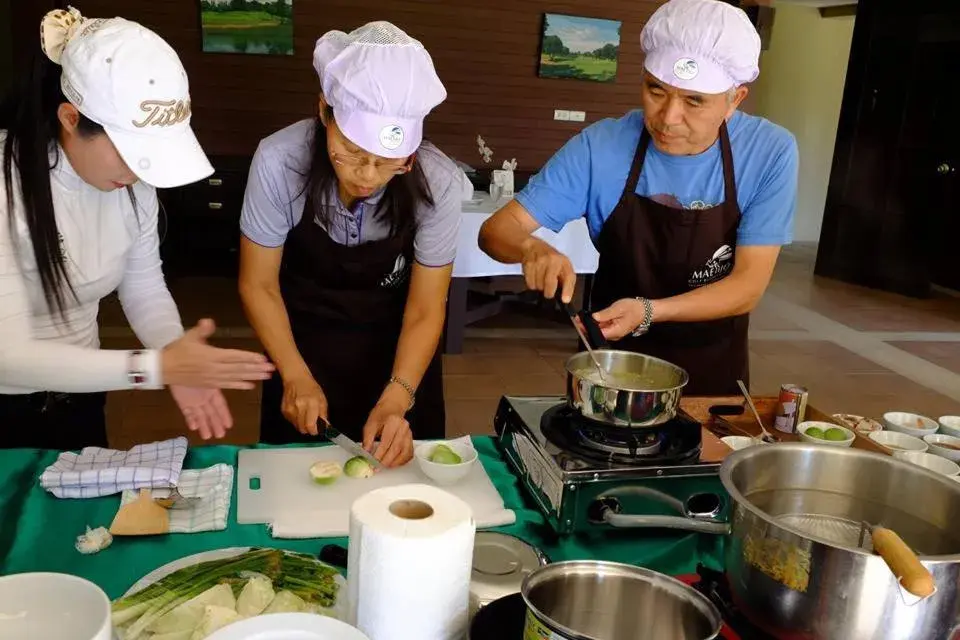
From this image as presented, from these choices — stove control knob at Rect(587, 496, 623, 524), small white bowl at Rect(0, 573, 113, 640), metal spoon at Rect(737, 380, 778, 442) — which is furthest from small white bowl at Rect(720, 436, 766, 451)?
small white bowl at Rect(0, 573, 113, 640)

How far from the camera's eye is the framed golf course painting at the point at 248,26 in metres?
6.29

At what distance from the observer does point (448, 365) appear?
4.83 metres

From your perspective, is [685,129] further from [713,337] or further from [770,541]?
[770,541]

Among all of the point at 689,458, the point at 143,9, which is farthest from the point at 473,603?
the point at 143,9

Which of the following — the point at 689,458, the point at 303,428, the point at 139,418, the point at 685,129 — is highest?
the point at 685,129

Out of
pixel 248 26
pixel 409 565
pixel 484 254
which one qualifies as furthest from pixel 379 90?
pixel 248 26

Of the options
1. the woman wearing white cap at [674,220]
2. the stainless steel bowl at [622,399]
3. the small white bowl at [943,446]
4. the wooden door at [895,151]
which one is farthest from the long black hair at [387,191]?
the wooden door at [895,151]

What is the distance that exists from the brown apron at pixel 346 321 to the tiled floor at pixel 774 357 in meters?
1.63

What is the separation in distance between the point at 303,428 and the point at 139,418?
2384 millimetres

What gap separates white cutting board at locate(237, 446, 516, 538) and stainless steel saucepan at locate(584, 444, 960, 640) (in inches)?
10.7

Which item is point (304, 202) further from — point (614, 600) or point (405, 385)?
point (614, 600)

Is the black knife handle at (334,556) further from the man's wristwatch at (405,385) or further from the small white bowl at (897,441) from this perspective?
the small white bowl at (897,441)

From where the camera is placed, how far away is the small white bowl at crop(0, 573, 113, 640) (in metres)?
0.87

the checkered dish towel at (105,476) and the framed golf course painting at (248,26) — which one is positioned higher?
the framed golf course painting at (248,26)
